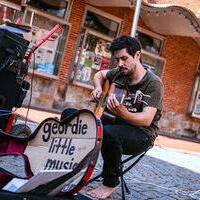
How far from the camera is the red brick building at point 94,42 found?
1077 centimetres

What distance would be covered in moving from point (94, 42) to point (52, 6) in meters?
2.06

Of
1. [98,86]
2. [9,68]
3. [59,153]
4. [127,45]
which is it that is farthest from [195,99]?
[59,153]

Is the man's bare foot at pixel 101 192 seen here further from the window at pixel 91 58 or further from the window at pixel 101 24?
the window at pixel 101 24

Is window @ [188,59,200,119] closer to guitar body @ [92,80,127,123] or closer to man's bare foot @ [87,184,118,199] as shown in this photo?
guitar body @ [92,80,127,123]

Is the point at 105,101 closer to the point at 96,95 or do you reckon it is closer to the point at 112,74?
the point at 96,95

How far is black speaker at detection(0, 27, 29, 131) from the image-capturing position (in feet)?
9.65

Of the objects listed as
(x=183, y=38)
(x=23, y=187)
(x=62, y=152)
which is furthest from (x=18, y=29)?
(x=183, y=38)

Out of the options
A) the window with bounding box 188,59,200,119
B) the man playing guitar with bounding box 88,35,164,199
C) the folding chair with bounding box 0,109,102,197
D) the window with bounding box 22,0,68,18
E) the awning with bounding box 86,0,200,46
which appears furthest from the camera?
the window with bounding box 188,59,200,119

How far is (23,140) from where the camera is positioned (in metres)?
2.64

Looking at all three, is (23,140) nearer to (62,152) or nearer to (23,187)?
(62,152)

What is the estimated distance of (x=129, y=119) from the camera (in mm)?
2736

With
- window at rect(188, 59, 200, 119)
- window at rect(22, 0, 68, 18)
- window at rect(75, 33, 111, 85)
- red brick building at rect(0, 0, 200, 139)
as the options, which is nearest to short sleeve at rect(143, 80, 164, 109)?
red brick building at rect(0, 0, 200, 139)

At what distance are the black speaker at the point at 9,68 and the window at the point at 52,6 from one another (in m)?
7.73

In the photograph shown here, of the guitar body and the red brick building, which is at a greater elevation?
the red brick building
